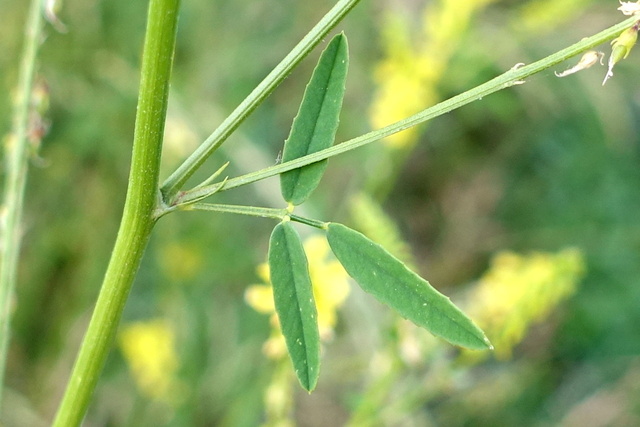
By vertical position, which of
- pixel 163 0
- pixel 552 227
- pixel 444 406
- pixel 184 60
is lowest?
pixel 163 0

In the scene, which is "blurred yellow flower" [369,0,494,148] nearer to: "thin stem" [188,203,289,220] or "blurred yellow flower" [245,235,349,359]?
"blurred yellow flower" [245,235,349,359]

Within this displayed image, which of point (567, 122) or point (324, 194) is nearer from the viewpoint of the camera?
point (324, 194)

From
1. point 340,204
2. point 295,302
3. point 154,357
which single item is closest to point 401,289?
point 295,302

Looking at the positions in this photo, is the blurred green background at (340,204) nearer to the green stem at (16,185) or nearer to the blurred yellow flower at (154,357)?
the blurred yellow flower at (154,357)

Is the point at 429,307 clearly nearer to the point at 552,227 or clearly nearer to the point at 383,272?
the point at 383,272

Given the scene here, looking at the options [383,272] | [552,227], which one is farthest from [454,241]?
[383,272]

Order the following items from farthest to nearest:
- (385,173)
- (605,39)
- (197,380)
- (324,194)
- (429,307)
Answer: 1. (324,194)
2. (197,380)
3. (385,173)
4. (429,307)
5. (605,39)

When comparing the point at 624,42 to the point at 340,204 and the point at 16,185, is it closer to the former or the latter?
the point at 16,185
